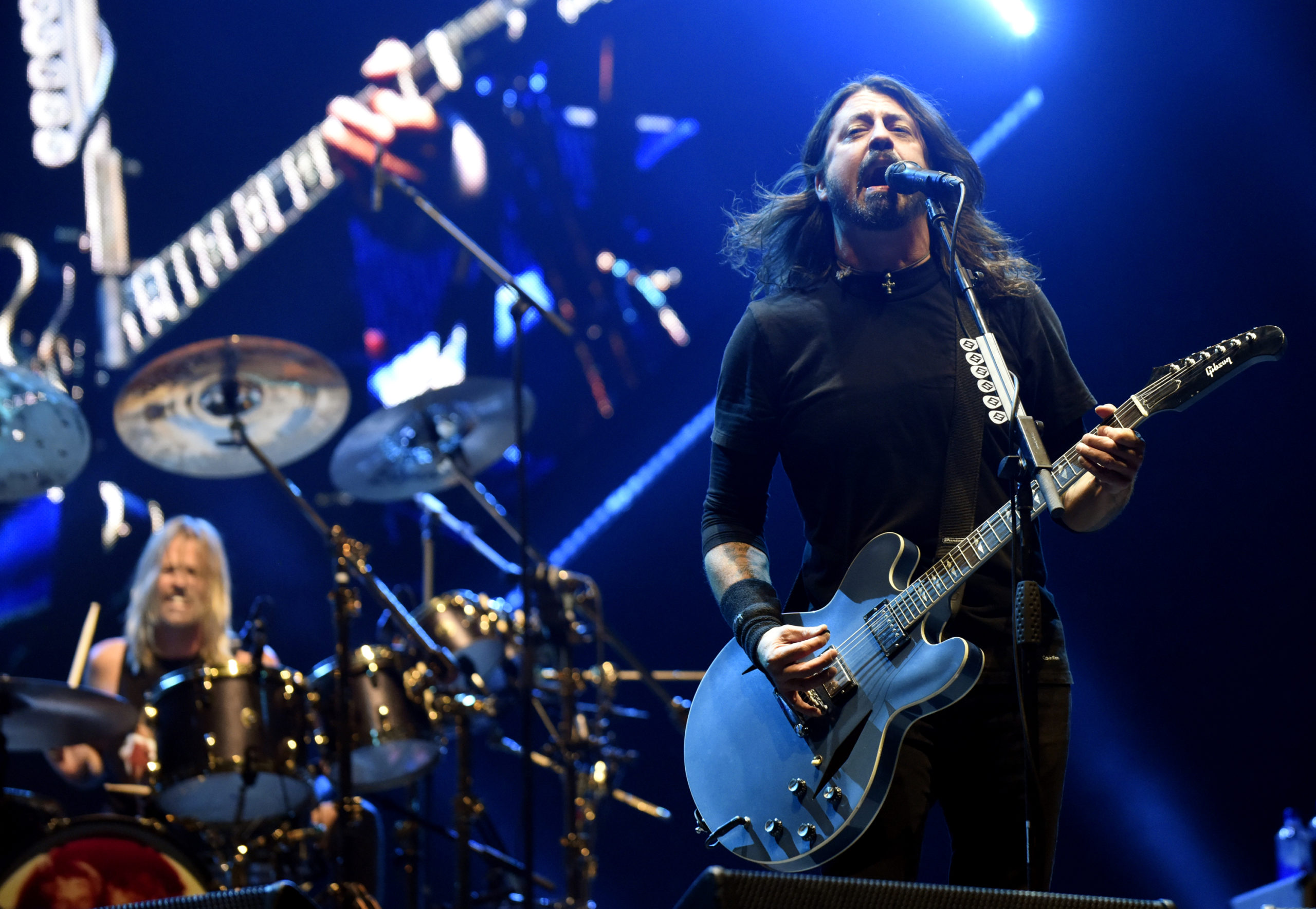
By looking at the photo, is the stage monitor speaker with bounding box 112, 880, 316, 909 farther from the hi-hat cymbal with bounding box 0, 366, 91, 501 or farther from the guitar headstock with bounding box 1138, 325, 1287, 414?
the hi-hat cymbal with bounding box 0, 366, 91, 501

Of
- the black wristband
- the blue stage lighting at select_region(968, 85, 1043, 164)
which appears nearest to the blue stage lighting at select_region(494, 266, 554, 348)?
the blue stage lighting at select_region(968, 85, 1043, 164)

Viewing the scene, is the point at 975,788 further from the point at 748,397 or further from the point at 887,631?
the point at 748,397

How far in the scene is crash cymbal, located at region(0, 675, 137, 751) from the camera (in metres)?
3.74

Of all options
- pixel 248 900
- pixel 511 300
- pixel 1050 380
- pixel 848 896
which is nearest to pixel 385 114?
pixel 511 300

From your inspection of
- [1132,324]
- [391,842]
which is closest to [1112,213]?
[1132,324]

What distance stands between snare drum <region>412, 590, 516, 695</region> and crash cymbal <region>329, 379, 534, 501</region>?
0.53 meters

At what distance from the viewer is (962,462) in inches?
82.7

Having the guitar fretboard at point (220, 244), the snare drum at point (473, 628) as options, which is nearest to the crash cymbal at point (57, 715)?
the snare drum at point (473, 628)

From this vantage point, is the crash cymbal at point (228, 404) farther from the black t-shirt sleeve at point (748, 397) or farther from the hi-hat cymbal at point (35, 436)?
the black t-shirt sleeve at point (748, 397)

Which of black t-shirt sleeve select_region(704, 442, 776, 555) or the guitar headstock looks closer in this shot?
the guitar headstock

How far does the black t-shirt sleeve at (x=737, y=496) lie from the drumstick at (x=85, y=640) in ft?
15.0

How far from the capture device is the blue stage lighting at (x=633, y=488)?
5.45 meters

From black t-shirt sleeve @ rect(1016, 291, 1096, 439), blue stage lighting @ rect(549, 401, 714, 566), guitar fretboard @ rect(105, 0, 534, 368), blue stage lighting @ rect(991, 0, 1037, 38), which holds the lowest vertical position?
black t-shirt sleeve @ rect(1016, 291, 1096, 439)

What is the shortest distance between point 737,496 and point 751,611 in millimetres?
320
